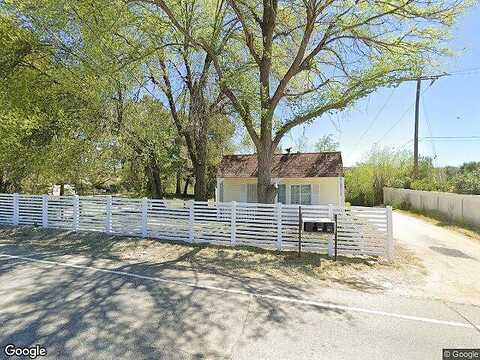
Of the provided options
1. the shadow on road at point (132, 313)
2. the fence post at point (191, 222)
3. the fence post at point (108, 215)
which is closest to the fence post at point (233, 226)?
the fence post at point (191, 222)

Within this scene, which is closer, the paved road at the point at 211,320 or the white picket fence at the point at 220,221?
the paved road at the point at 211,320

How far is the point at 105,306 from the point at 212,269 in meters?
3.06

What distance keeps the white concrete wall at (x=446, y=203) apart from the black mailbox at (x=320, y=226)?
10.5 meters

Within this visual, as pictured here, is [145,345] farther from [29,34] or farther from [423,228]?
[423,228]

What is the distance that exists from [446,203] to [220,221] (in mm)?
14593

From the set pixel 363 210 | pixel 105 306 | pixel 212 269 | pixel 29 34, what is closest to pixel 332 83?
pixel 363 210

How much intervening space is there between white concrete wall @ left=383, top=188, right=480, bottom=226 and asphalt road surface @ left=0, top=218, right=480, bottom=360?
12642 millimetres

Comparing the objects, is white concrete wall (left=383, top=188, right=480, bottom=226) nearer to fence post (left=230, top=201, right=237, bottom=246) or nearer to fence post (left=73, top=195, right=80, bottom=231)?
fence post (left=230, top=201, right=237, bottom=246)

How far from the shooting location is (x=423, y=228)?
17.0 m

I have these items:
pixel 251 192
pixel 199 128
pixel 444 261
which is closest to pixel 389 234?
pixel 444 261

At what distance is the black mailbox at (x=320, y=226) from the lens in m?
9.12

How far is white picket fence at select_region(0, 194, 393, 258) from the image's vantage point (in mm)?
9523

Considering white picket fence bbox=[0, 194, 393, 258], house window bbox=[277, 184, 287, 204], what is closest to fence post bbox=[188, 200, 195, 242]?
white picket fence bbox=[0, 194, 393, 258]

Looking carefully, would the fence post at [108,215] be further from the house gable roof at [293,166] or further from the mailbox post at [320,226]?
the house gable roof at [293,166]
